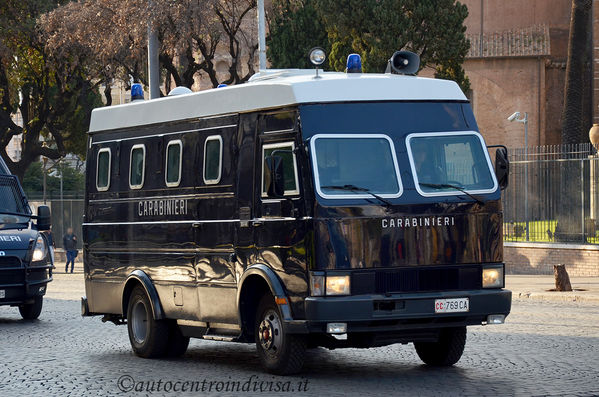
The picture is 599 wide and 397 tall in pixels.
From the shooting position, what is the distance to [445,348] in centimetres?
1259

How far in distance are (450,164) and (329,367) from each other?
252 centimetres

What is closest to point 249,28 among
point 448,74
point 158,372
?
point 448,74

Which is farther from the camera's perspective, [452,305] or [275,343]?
[275,343]

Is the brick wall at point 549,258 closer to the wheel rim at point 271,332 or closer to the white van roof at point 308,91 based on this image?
the white van roof at point 308,91

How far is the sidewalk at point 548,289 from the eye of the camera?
23.5 meters

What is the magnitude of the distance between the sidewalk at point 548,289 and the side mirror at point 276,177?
12643 mm

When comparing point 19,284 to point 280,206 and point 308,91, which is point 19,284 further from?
point 308,91

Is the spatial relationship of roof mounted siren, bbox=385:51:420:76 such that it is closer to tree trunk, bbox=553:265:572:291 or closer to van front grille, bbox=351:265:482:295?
van front grille, bbox=351:265:482:295

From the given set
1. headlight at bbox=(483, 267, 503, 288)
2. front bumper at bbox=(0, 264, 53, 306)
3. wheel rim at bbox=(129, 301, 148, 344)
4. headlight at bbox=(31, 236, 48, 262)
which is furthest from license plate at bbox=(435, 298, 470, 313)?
headlight at bbox=(31, 236, 48, 262)

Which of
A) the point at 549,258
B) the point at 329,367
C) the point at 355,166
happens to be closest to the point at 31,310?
the point at 329,367

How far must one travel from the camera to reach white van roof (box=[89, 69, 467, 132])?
462 inches

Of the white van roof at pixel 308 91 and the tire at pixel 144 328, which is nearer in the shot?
the white van roof at pixel 308 91

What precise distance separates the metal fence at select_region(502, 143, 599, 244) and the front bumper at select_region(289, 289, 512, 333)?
1811 cm

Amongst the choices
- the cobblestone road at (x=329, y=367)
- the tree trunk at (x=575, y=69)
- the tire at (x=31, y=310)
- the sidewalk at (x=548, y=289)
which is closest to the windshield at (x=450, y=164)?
the cobblestone road at (x=329, y=367)
